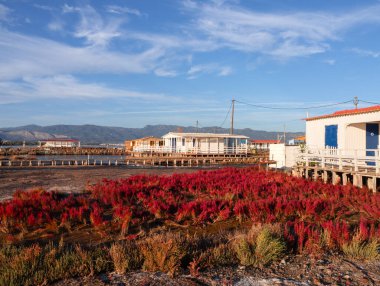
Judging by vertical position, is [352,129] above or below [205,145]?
above

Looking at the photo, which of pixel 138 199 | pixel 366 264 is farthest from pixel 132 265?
pixel 138 199

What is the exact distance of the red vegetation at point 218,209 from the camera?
28.9ft

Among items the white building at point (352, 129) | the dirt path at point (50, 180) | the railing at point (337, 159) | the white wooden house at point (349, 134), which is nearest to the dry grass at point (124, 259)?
the dirt path at point (50, 180)

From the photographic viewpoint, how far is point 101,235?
9.05 metres

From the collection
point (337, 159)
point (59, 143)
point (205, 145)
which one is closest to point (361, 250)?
point (337, 159)

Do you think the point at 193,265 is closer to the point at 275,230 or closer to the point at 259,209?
the point at 275,230

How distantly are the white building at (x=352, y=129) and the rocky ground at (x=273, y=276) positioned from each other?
14.9 meters

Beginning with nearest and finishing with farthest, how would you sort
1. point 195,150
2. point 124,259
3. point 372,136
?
1. point 124,259
2. point 372,136
3. point 195,150

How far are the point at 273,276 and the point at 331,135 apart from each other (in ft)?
62.5

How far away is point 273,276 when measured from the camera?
6.12 metres

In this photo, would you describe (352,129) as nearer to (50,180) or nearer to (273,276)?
(50,180)

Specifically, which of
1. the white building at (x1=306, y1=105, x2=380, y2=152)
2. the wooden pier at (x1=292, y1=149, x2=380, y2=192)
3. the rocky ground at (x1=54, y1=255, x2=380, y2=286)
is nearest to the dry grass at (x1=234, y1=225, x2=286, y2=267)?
the rocky ground at (x1=54, y1=255, x2=380, y2=286)

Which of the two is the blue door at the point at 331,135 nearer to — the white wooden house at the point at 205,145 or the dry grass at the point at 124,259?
the dry grass at the point at 124,259

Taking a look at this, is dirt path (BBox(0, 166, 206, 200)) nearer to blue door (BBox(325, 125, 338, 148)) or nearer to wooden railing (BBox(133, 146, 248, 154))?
blue door (BBox(325, 125, 338, 148))
